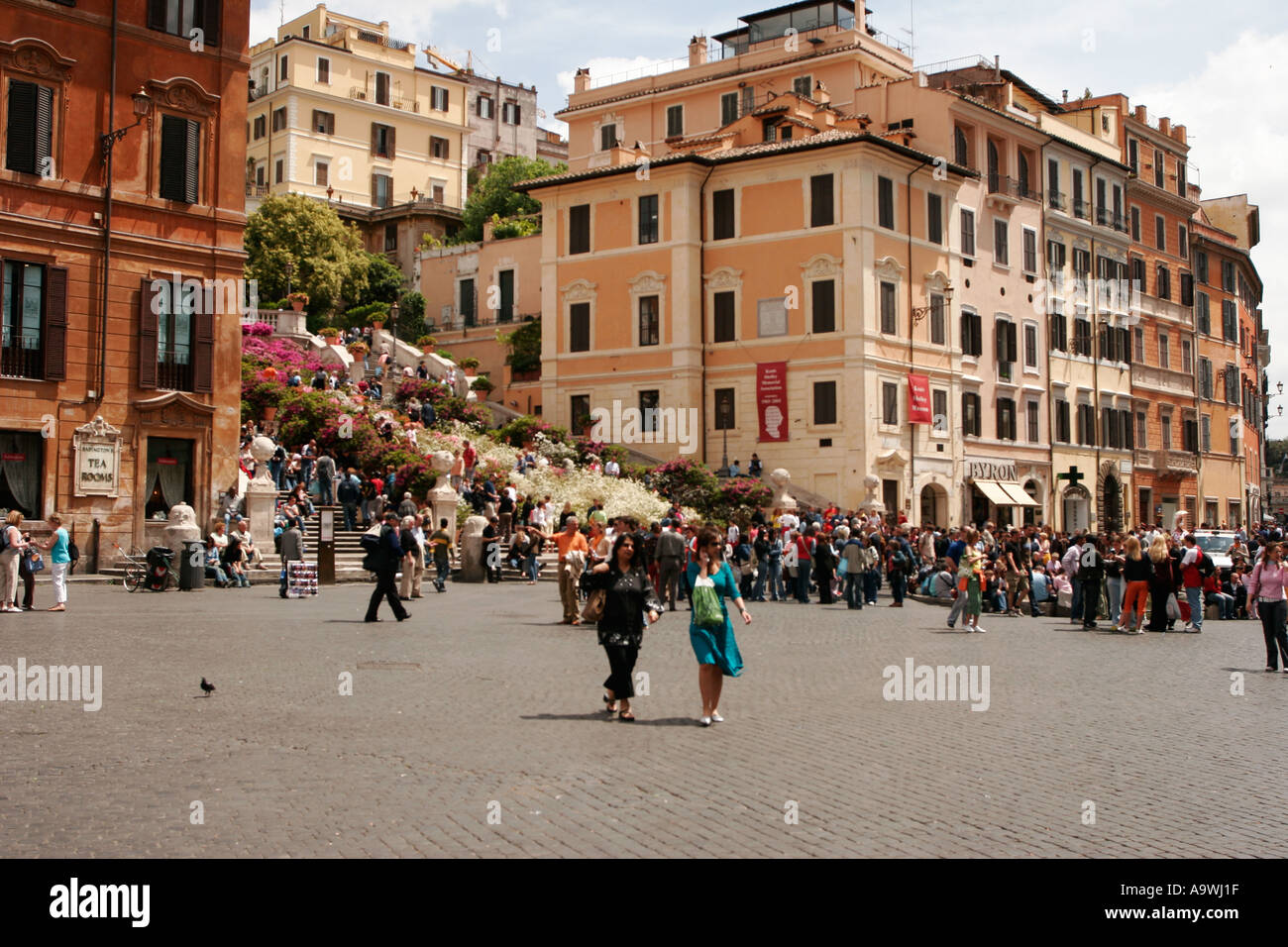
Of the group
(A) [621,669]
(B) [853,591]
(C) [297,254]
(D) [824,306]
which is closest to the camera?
(A) [621,669]

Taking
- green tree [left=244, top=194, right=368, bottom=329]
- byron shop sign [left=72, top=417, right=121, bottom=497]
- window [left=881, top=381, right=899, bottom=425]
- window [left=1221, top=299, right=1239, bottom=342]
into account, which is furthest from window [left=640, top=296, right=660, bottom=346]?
window [left=1221, top=299, right=1239, bottom=342]

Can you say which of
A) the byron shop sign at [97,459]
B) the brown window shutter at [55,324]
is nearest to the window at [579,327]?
the byron shop sign at [97,459]

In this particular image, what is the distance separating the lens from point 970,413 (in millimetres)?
47406

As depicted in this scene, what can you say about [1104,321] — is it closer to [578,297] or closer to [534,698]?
[578,297]

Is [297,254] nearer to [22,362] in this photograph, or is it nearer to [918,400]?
[918,400]

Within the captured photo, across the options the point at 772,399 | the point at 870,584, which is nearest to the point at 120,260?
the point at 870,584

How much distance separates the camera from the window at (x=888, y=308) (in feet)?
143

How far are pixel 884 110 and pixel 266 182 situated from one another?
38393mm

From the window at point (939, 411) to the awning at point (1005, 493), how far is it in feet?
9.16

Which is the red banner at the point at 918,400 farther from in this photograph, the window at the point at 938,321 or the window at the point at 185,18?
the window at the point at 185,18

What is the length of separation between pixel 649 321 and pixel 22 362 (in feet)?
75.0

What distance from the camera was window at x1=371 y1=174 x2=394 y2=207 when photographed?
7511 centimetres
